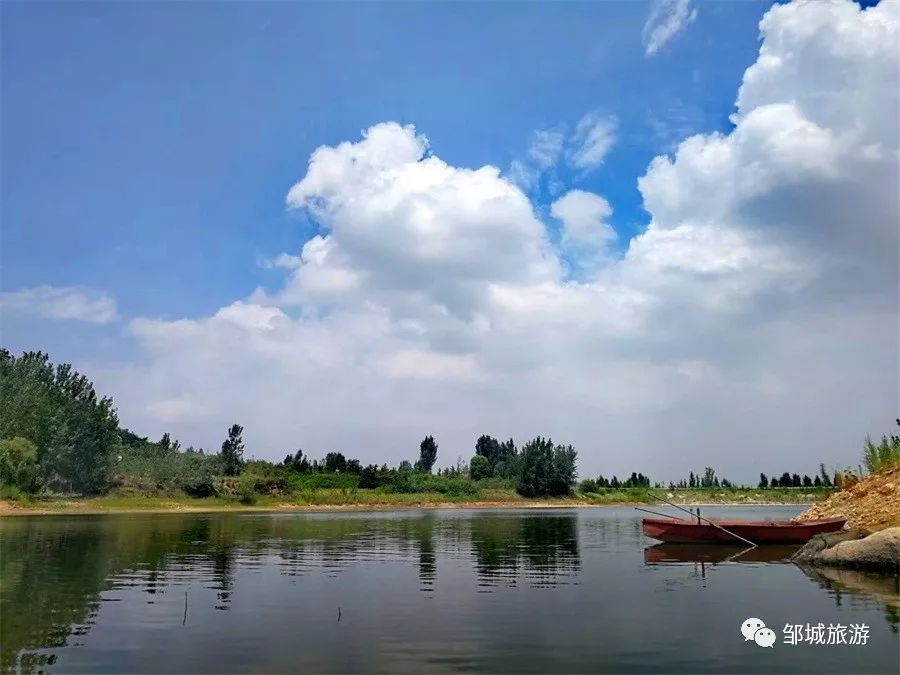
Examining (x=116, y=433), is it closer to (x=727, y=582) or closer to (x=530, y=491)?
(x=530, y=491)

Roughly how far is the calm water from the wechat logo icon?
342 millimetres

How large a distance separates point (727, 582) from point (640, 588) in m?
4.20

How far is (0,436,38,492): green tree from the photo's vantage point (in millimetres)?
75688

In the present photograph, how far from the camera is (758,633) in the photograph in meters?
18.3

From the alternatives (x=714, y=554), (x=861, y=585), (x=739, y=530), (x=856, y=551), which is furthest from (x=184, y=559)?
(x=739, y=530)

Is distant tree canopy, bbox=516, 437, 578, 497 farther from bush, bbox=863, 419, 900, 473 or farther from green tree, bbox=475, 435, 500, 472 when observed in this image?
bush, bbox=863, 419, 900, 473

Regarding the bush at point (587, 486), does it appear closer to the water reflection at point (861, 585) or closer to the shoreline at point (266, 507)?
the shoreline at point (266, 507)

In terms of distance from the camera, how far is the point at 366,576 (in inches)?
1147

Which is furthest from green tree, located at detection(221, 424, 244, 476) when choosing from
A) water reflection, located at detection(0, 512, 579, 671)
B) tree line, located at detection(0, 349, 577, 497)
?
water reflection, located at detection(0, 512, 579, 671)

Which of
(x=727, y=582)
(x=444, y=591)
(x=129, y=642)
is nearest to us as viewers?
(x=129, y=642)

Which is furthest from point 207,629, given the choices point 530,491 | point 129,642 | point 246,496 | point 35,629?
point 530,491

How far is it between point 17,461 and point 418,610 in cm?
7324

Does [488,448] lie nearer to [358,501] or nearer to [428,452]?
[428,452]

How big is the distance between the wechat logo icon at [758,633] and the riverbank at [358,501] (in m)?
31.1
